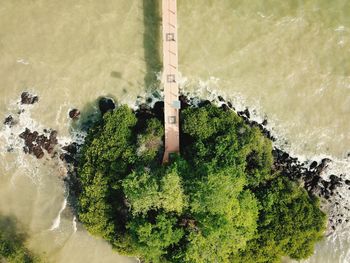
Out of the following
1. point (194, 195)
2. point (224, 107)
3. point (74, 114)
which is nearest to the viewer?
point (194, 195)

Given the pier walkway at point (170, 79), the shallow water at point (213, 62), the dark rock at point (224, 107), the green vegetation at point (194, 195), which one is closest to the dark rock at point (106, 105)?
→ the shallow water at point (213, 62)

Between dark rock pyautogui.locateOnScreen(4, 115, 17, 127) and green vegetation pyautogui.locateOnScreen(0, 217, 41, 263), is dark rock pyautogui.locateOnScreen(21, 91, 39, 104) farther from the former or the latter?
green vegetation pyautogui.locateOnScreen(0, 217, 41, 263)

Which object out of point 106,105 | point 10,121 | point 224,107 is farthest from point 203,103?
point 10,121

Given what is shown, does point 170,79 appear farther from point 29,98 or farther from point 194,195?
point 29,98

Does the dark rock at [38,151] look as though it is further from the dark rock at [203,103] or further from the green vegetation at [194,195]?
the dark rock at [203,103]

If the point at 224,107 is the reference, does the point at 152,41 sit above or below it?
above

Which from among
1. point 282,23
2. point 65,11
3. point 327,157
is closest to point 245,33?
point 282,23
